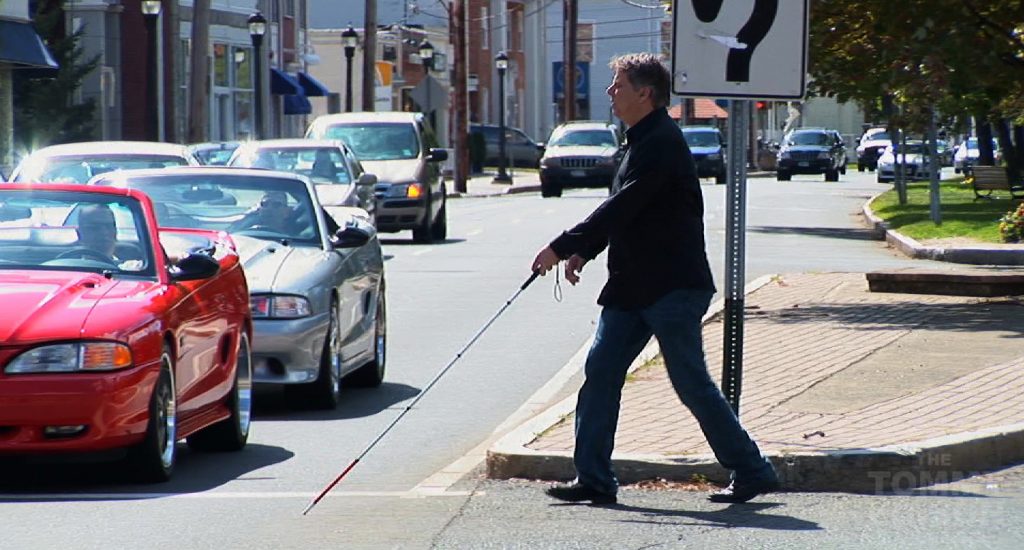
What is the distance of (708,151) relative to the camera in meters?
55.7

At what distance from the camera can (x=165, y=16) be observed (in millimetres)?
47531

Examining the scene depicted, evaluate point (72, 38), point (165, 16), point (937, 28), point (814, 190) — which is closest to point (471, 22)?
point (814, 190)

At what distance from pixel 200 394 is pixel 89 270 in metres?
0.79

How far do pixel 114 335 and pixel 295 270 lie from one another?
340 cm

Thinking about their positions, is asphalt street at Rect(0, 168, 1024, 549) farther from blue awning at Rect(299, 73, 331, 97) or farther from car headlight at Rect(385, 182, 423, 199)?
blue awning at Rect(299, 73, 331, 97)

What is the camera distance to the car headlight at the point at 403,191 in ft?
93.2

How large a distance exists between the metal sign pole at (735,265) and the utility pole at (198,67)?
29159 mm

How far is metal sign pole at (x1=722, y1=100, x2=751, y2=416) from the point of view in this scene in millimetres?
9102

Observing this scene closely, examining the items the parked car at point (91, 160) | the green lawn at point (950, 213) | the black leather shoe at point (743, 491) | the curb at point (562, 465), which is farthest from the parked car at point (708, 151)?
the black leather shoe at point (743, 491)

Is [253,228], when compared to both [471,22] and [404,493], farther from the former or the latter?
[471,22]

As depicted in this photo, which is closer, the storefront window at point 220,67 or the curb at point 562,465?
the curb at point 562,465

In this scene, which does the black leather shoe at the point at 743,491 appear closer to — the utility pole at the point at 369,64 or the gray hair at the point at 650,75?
the gray hair at the point at 650,75

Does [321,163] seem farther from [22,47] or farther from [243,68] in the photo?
[243,68]

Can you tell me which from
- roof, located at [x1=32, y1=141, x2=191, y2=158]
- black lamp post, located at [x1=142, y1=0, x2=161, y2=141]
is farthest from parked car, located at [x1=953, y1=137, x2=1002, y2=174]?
roof, located at [x1=32, y1=141, x2=191, y2=158]
